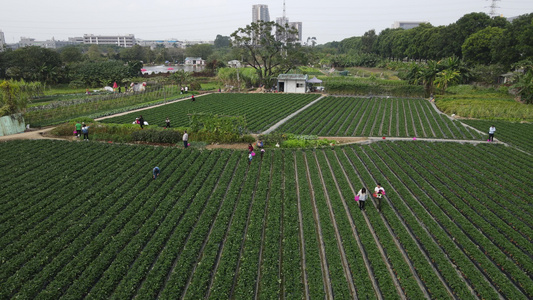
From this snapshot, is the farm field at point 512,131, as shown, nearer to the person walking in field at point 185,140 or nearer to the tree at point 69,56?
the person walking in field at point 185,140

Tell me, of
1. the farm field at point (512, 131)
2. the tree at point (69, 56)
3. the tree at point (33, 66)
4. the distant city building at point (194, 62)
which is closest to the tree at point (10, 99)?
the tree at point (33, 66)

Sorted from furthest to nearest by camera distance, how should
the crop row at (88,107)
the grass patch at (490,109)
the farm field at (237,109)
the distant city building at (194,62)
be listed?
the distant city building at (194,62)
the grass patch at (490,109)
the farm field at (237,109)
the crop row at (88,107)

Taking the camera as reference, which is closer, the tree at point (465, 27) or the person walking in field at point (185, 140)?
the person walking in field at point (185, 140)

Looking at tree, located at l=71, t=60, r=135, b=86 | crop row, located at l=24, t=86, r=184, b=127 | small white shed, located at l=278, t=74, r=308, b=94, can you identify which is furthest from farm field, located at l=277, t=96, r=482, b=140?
tree, located at l=71, t=60, r=135, b=86

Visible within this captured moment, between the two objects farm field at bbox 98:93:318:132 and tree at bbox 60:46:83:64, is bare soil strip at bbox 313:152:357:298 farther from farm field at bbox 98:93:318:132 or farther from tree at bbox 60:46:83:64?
tree at bbox 60:46:83:64

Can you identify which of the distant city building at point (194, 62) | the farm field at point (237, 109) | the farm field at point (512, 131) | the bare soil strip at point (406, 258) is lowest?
the bare soil strip at point (406, 258)

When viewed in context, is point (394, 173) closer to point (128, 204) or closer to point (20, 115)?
point (128, 204)

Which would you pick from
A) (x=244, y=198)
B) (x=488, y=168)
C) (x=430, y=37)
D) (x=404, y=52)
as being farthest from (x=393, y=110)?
(x=404, y=52)
